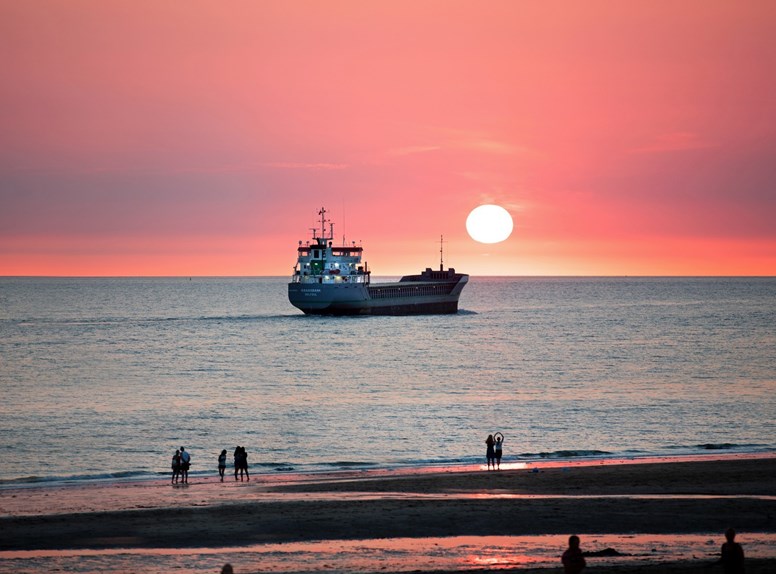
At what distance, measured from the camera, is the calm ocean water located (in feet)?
151

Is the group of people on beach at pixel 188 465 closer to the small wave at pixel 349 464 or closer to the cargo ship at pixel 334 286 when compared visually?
the small wave at pixel 349 464

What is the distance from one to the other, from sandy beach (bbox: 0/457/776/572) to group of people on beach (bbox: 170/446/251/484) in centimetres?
Result: 73

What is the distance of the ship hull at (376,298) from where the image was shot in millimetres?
149500

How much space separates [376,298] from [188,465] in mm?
124364

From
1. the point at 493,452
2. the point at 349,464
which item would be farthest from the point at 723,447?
the point at 349,464

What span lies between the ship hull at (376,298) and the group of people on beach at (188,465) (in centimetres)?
10961

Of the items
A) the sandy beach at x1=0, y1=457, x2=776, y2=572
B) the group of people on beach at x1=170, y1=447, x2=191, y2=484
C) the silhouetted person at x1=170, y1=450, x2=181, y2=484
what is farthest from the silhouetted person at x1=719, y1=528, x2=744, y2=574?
the silhouetted person at x1=170, y1=450, x2=181, y2=484

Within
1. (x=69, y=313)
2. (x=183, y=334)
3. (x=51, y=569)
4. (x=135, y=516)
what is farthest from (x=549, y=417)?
(x=69, y=313)

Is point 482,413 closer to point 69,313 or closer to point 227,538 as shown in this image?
point 227,538

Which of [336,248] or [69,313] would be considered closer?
[336,248]

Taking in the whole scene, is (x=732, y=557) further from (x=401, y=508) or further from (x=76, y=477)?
(x=76, y=477)

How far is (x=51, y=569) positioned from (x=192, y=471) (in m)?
18.1

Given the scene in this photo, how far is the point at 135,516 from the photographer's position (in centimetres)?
2905

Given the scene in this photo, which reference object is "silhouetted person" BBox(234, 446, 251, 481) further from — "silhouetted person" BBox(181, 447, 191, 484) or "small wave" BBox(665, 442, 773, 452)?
"small wave" BBox(665, 442, 773, 452)
